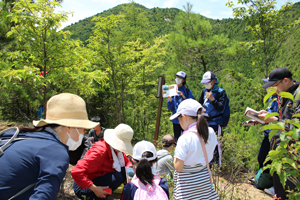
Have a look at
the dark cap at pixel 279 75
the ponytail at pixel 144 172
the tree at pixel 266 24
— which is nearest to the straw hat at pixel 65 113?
Result: the ponytail at pixel 144 172

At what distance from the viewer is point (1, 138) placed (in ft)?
4.36

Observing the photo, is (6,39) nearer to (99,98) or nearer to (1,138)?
(1,138)

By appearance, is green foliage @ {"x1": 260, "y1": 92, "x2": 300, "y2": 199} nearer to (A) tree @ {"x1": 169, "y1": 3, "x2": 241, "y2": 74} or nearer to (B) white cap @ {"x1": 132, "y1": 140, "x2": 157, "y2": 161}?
(B) white cap @ {"x1": 132, "y1": 140, "x2": 157, "y2": 161}

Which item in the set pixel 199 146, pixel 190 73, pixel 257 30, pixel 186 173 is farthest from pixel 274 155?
pixel 190 73

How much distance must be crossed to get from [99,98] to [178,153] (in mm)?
7972

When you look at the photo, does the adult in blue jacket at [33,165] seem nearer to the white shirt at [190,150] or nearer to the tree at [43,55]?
the white shirt at [190,150]

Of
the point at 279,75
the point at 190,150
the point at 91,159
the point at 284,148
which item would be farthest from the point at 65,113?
the point at 279,75

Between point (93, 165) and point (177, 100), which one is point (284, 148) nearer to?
point (93, 165)

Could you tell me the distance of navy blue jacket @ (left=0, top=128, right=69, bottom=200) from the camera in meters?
1.16

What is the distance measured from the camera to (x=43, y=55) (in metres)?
3.69

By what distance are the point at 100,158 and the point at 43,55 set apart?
2484mm

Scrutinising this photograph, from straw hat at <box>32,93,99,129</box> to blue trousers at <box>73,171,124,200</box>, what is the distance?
1033mm

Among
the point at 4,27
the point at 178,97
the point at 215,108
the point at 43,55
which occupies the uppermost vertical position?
the point at 4,27

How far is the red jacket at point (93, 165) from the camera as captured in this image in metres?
2.07
